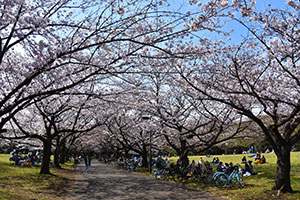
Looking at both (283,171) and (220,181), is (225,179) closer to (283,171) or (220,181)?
(220,181)

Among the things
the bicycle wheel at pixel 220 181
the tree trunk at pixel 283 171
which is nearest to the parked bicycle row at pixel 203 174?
the bicycle wheel at pixel 220 181

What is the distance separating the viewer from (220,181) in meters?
11.2

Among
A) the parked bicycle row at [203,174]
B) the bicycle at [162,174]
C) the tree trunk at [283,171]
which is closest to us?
the tree trunk at [283,171]

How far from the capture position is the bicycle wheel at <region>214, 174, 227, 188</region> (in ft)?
36.4

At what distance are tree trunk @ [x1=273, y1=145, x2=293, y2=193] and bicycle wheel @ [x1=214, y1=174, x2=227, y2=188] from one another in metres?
2.42

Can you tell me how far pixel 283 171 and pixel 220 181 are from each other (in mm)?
2959

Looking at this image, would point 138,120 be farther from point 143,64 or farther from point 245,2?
point 245,2

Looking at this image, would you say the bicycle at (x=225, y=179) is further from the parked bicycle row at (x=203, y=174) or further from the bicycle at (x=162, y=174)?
the bicycle at (x=162, y=174)

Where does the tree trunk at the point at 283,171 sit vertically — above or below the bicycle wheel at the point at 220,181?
above

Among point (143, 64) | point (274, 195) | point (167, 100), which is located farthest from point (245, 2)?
point (167, 100)

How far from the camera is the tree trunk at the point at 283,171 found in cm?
886

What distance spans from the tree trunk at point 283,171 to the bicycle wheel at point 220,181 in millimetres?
2420

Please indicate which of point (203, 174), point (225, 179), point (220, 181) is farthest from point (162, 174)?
point (225, 179)

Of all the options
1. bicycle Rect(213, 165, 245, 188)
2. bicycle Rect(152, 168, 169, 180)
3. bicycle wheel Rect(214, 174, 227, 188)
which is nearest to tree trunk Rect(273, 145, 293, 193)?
bicycle Rect(213, 165, 245, 188)
